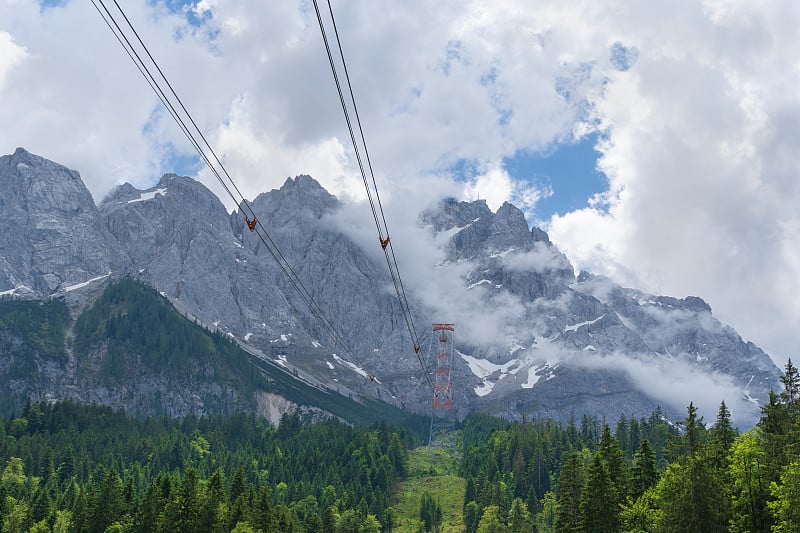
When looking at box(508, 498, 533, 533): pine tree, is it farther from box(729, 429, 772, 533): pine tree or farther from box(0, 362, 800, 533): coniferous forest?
box(729, 429, 772, 533): pine tree

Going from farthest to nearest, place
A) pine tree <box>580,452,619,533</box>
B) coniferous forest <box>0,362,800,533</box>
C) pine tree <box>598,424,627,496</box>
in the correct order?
pine tree <box>598,424,627,496</box>
pine tree <box>580,452,619,533</box>
coniferous forest <box>0,362,800,533</box>

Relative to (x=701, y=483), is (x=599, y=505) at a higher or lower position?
lower

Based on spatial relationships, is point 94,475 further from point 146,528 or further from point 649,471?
point 649,471

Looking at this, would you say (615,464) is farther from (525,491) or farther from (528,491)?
(525,491)

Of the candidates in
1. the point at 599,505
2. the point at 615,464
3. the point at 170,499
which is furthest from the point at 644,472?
the point at 170,499

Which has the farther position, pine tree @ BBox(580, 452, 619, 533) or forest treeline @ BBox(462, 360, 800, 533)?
pine tree @ BBox(580, 452, 619, 533)

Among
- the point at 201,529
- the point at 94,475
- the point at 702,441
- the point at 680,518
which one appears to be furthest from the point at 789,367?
the point at 94,475

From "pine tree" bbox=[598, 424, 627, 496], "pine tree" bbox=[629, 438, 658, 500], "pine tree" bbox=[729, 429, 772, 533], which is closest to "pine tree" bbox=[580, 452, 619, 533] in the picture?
"pine tree" bbox=[598, 424, 627, 496]

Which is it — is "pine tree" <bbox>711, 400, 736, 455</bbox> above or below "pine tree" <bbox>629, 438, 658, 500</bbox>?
above

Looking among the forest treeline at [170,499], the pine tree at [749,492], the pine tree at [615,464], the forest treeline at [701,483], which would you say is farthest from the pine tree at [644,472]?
the forest treeline at [170,499]

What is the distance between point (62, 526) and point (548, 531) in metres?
78.4

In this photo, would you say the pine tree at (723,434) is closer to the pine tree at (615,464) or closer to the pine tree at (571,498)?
the pine tree at (615,464)

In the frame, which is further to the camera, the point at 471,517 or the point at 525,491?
the point at 525,491

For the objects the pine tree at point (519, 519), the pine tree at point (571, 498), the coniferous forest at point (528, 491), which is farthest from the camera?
the pine tree at point (519, 519)
